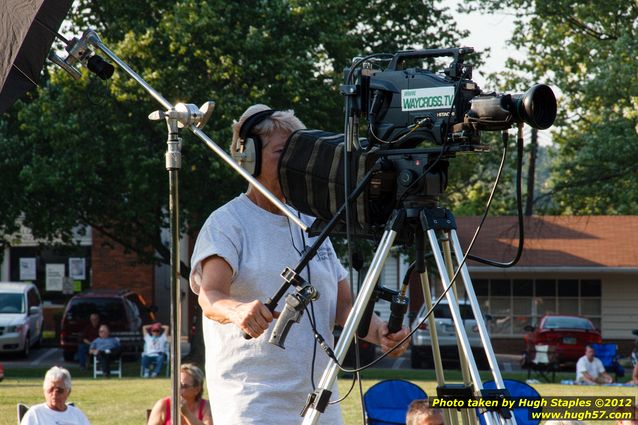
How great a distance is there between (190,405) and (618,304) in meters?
28.6

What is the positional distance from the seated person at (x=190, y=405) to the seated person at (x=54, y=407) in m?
0.90

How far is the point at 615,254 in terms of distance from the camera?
3434cm

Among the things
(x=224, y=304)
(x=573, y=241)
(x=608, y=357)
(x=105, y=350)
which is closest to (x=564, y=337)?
(x=608, y=357)

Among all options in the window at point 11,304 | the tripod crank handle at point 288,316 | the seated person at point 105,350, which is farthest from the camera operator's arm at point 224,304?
the window at point 11,304

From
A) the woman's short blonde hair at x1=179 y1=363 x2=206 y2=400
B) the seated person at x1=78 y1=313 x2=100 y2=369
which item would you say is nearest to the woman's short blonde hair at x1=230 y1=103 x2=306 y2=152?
the woman's short blonde hair at x1=179 y1=363 x2=206 y2=400

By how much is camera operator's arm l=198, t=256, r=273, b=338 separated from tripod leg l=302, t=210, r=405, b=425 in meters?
0.23

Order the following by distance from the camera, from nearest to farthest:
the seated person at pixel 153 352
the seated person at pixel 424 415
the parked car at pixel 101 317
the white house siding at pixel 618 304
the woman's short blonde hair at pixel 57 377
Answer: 1. the seated person at pixel 424 415
2. the woman's short blonde hair at pixel 57 377
3. the seated person at pixel 153 352
4. the parked car at pixel 101 317
5. the white house siding at pixel 618 304

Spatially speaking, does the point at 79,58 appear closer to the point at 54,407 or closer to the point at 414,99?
the point at 414,99

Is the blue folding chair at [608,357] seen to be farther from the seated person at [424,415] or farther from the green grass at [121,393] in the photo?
the seated person at [424,415]

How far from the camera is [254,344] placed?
12.0 feet

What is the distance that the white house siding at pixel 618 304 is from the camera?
34.5 m

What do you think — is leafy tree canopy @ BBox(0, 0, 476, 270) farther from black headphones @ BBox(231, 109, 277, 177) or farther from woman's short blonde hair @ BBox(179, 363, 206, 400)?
black headphones @ BBox(231, 109, 277, 177)

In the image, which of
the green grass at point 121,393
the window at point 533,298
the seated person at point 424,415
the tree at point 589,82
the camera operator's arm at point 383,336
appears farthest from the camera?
the window at point 533,298

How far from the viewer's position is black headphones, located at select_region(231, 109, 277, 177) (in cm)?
368
